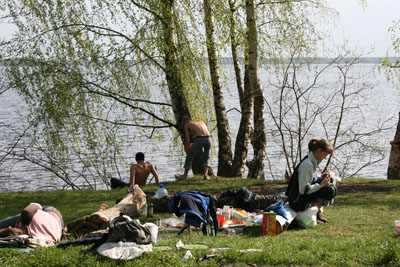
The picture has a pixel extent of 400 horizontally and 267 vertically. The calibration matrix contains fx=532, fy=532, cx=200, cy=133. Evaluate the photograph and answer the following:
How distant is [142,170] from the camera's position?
41.7 ft

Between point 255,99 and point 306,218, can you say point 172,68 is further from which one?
point 306,218

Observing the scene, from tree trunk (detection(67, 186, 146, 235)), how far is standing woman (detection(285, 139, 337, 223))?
2867 millimetres

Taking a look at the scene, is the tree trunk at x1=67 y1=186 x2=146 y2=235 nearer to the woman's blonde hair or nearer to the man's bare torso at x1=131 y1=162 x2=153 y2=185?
the man's bare torso at x1=131 y1=162 x2=153 y2=185

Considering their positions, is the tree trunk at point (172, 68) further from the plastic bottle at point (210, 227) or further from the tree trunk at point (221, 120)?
the plastic bottle at point (210, 227)

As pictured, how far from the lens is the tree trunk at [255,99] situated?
45.9 ft

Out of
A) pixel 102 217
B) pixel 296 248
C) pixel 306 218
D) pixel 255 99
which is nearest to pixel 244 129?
pixel 255 99

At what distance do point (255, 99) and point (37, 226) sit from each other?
27.7 feet

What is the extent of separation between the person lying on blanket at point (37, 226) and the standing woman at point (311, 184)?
3.58 meters

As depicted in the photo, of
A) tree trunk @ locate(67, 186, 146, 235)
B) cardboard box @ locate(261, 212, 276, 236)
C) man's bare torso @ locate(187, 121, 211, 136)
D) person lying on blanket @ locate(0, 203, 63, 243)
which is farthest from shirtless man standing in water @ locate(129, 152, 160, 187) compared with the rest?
cardboard box @ locate(261, 212, 276, 236)

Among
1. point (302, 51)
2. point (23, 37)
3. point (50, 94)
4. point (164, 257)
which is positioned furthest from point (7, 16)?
point (164, 257)

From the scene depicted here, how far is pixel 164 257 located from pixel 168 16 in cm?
890

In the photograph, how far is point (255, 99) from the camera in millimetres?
14695

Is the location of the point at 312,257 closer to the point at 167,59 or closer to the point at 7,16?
the point at 167,59

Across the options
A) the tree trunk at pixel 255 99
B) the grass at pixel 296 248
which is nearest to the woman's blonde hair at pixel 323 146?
the grass at pixel 296 248
